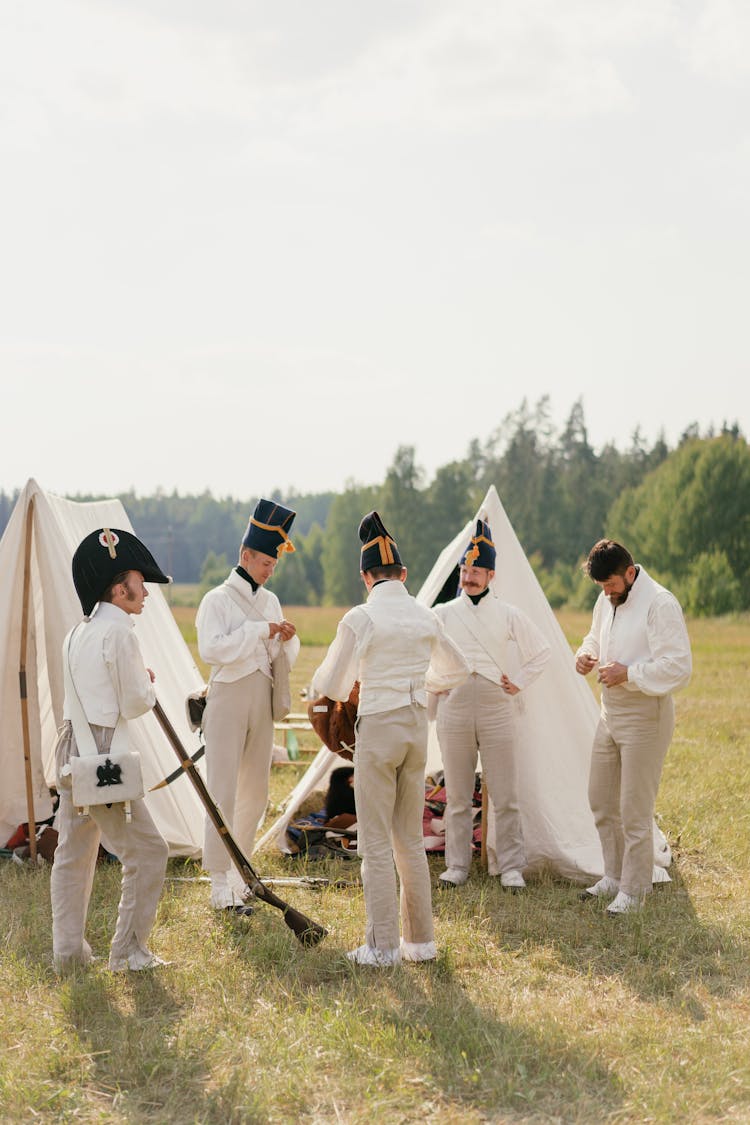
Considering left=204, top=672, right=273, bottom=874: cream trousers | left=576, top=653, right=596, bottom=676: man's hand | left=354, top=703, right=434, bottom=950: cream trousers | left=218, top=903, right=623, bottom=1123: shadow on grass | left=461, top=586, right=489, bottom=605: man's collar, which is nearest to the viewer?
left=218, top=903, right=623, bottom=1123: shadow on grass

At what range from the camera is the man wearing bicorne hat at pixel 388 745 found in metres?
4.34

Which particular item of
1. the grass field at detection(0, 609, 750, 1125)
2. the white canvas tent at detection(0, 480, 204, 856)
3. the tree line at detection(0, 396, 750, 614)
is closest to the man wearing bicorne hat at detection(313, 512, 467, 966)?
the grass field at detection(0, 609, 750, 1125)

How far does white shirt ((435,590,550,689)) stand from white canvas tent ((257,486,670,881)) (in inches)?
12.3

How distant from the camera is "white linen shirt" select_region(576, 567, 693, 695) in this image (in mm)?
4891

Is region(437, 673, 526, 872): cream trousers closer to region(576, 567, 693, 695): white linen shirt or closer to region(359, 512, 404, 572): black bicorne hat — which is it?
region(576, 567, 693, 695): white linen shirt

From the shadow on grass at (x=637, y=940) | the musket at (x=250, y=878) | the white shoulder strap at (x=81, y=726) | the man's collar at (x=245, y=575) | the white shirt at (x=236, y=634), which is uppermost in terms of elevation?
the man's collar at (x=245, y=575)

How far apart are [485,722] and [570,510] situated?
50293mm

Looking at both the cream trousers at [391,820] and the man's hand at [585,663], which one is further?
the man's hand at [585,663]

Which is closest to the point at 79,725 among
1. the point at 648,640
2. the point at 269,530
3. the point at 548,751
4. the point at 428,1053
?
the point at 269,530

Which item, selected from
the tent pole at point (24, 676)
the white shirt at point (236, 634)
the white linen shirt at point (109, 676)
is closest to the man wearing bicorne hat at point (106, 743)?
the white linen shirt at point (109, 676)

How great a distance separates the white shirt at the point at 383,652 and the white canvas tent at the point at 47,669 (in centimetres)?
189

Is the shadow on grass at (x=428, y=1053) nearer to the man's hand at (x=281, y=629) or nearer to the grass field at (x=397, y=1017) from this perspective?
the grass field at (x=397, y=1017)

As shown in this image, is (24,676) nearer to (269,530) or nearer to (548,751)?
(269,530)

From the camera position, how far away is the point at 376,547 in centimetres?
449
